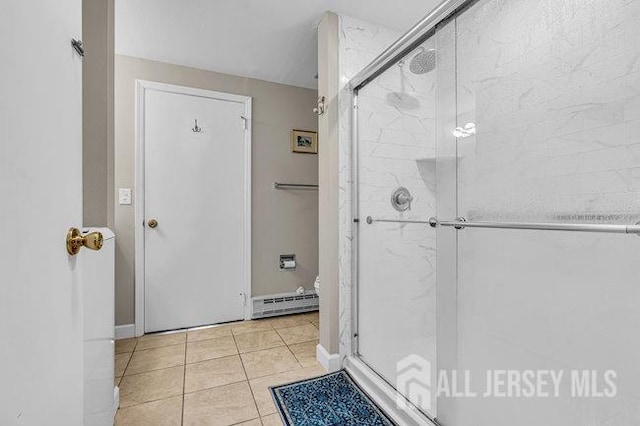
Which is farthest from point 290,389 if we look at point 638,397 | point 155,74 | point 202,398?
point 155,74

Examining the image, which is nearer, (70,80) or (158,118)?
(70,80)

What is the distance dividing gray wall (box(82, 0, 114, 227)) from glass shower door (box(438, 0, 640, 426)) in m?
1.52

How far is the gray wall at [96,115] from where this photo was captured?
4.19 feet

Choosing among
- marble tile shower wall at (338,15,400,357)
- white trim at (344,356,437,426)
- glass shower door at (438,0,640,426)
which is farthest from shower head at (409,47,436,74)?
white trim at (344,356,437,426)

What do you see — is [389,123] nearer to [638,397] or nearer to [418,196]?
[418,196]

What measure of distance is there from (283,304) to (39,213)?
→ 242cm

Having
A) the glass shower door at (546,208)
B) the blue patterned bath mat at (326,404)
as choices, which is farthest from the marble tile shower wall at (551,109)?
the blue patterned bath mat at (326,404)

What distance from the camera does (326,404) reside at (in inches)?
58.6

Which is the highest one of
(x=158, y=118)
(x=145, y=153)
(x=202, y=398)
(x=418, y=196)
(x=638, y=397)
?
(x=158, y=118)

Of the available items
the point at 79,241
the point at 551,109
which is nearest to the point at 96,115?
the point at 79,241

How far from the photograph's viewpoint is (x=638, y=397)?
26.7 inches

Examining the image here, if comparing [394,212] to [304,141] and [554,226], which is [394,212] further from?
[304,141]

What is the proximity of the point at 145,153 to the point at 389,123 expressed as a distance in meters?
1.95

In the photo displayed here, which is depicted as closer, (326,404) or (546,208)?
(546,208)
